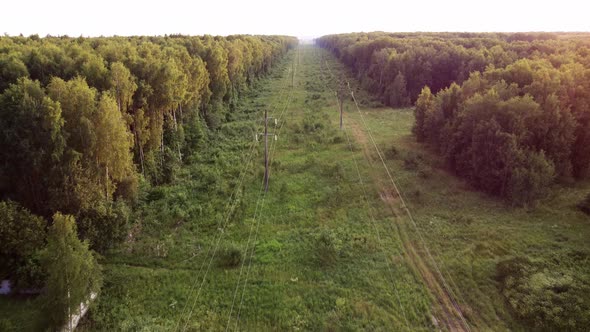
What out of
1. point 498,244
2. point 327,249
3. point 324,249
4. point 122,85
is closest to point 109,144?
point 122,85

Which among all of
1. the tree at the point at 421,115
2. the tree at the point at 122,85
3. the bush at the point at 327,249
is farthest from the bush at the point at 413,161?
the tree at the point at 122,85

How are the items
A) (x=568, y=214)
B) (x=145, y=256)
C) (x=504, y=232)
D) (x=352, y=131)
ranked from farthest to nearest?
1. (x=352, y=131)
2. (x=568, y=214)
3. (x=504, y=232)
4. (x=145, y=256)

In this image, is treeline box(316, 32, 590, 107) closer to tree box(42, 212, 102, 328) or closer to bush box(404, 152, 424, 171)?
bush box(404, 152, 424, 171)

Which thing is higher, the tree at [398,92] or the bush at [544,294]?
the tree at [398,92]

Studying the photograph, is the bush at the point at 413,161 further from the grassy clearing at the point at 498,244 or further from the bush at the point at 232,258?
the bush at the point at 232,258

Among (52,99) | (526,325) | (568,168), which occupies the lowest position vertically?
(526,325)

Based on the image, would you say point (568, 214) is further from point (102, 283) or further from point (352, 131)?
point (102, 283)

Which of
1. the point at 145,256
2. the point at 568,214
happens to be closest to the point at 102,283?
the point at 145,256
